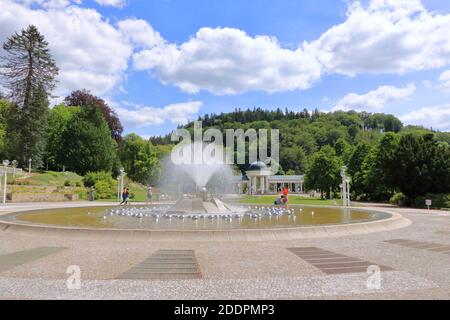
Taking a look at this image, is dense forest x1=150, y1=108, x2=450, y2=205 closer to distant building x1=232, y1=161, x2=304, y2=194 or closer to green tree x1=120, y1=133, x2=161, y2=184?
distant building x1=232, y1=161, x2=304, y2=194

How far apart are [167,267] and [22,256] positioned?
4.65 metres

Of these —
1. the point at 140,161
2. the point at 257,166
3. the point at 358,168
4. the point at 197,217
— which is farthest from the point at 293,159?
the point at 197,217

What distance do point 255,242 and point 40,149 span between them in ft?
211

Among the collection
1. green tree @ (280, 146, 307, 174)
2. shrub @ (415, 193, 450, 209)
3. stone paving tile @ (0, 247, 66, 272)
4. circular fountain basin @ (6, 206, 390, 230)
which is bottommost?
stone paving tile @ (0, 247, 66, 272)

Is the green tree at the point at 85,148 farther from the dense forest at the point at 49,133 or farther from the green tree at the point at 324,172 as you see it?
the green tree at the point at 324,172

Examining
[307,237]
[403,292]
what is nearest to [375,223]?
[307,237]

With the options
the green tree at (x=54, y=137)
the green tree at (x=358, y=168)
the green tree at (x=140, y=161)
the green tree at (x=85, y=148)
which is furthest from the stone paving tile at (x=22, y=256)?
the green tree at (x=140, y=161)

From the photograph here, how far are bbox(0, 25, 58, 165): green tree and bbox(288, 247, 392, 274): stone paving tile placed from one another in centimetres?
6252

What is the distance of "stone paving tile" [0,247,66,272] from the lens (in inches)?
390

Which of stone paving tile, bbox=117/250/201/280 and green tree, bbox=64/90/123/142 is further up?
green tree, bbox=64/90/123/142

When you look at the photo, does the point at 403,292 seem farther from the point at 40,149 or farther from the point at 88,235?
the point at 40,149

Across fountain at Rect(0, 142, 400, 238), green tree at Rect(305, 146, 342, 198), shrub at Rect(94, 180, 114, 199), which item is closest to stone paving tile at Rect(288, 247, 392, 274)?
fountain at Rect(0, 142, 400, 238)

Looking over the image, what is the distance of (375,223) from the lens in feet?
57.8
